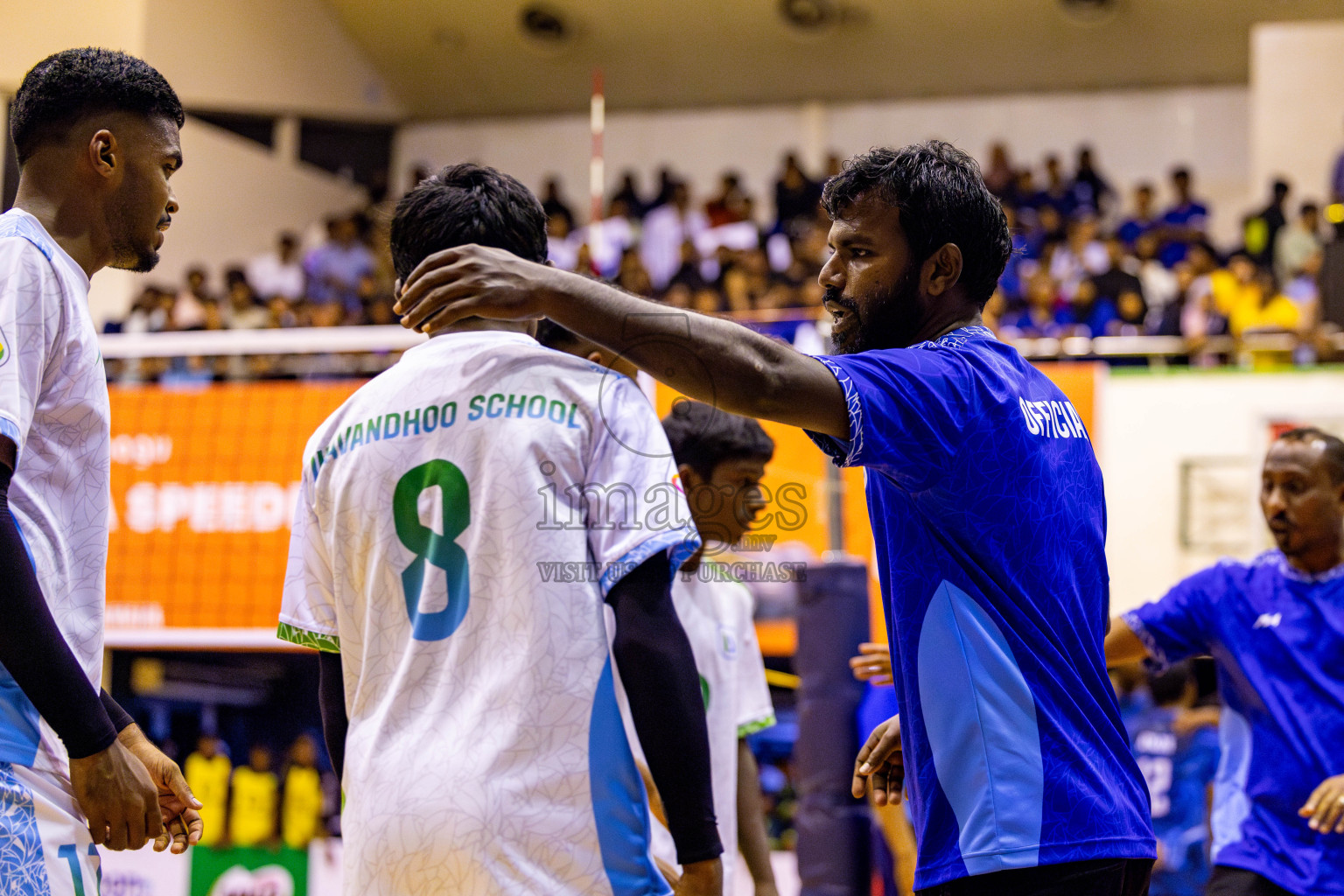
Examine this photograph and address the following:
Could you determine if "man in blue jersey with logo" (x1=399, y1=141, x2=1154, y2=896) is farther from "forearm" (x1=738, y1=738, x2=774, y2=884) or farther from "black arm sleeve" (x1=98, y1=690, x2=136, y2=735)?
"forearm" (x1=738, y1=738, x2=774, y2=884)

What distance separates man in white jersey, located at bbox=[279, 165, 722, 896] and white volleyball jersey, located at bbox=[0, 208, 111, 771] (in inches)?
14.6

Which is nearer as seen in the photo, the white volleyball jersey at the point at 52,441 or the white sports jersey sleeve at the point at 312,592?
the white volleyball jersey at the point at 52,441

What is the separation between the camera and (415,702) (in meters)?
2.00

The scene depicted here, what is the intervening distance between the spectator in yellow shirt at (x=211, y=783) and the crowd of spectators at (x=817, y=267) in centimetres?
266

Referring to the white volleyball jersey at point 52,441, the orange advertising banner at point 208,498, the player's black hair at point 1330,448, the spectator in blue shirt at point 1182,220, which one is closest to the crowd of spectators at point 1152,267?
the spectator in blue shirt at point 1182,220

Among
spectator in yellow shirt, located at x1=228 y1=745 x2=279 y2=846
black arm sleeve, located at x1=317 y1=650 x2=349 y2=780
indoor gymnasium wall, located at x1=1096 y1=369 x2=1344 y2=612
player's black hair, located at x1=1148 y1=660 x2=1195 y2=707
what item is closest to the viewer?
black arm sleeve, located at x1=317 y1=650 x2=349 y2=780

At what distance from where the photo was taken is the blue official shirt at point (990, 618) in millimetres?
1852

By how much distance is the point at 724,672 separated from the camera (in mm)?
3359

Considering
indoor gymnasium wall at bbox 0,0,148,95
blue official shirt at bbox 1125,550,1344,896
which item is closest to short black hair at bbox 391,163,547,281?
blue official shirt at bbox 1125,550,1344,896

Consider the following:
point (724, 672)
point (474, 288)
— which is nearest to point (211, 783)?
point (724, 672)

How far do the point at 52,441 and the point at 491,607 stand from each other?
0.73 meters

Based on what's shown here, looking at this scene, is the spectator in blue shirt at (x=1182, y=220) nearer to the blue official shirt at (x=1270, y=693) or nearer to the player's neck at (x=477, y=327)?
the blue official shirt at (x=1270, y=693)

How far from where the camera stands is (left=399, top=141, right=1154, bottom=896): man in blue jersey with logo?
177cm

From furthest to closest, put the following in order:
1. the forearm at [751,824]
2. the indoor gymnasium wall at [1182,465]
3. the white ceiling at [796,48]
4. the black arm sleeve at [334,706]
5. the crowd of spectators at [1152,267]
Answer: the white ceiling at [796,48]
the crowd of spectators at [1152,267]
the indoor gymnasium wall at [1182,465]
the forearm at [751,824]
the black arm sleeve at [334,706]
